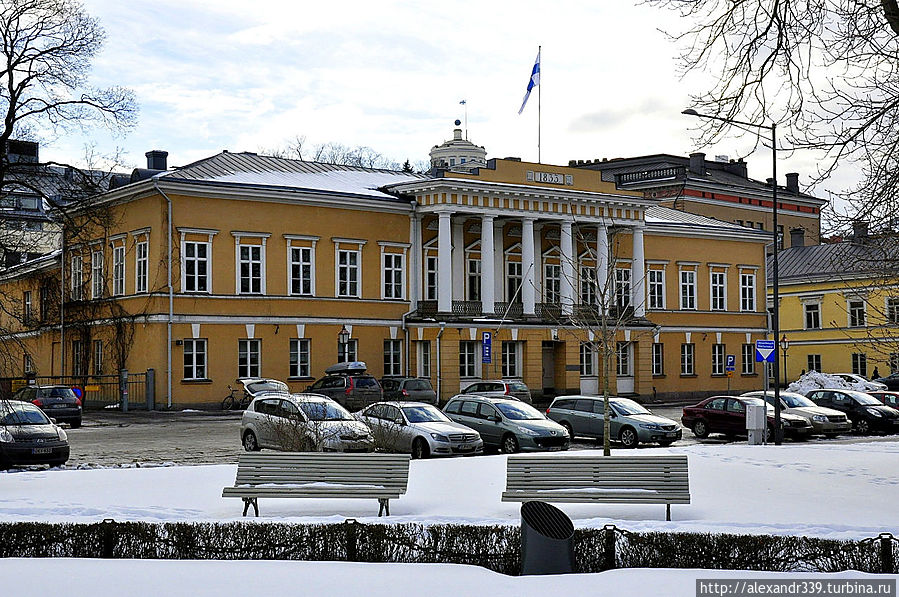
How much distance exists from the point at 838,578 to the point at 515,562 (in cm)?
341

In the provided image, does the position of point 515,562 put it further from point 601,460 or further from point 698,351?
point 698,351

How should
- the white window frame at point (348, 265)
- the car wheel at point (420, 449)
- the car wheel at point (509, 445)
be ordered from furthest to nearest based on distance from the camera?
the white window frame at point (348, 265) < the car wheel at point (509, 445) < the car wheel at point (420, 449)

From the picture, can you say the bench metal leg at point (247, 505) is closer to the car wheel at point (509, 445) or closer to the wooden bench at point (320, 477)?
the wooden bench at point (320, 477)

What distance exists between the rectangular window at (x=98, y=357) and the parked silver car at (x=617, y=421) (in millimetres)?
25485

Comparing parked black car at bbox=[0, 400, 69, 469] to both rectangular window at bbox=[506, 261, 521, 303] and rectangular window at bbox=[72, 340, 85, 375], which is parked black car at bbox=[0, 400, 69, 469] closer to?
rectangular window at bbox=[72, 340, 85, 375]

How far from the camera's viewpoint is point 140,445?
29.3m

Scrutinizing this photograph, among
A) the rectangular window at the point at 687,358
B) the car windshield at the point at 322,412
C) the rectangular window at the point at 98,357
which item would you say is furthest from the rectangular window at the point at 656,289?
the car windshield at the point at 322,412

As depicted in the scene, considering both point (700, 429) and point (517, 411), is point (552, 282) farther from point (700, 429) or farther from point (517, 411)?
point (517, 411)

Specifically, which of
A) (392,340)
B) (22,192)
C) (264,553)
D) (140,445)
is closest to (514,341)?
(392,340)

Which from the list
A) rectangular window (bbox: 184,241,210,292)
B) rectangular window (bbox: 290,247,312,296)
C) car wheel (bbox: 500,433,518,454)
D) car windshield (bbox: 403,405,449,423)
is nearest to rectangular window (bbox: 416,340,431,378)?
rectangular window (bbox: 290,247,312,296)

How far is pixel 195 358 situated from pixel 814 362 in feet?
152

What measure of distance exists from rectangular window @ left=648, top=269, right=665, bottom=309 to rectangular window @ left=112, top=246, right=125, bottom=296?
29.1 metres

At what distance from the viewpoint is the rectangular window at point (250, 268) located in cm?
4838

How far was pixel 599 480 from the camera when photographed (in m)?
14.6
